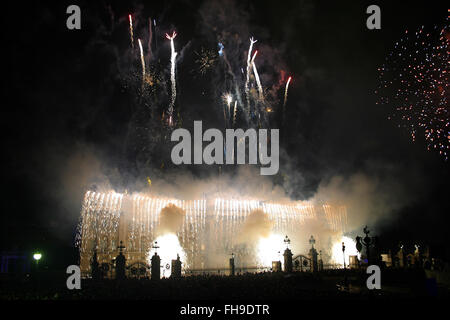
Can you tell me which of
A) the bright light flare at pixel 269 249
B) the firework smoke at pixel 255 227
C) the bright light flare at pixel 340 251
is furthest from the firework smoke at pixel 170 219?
the bright light flare at pixel 340 251

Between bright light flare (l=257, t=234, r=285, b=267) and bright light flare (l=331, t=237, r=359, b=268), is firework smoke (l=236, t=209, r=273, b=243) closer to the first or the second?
bright light flare (l=257, t=234, r=285, b=267)

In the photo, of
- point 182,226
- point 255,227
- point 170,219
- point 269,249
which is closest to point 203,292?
point 170,219

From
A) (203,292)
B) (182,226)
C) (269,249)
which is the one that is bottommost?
(269,249)

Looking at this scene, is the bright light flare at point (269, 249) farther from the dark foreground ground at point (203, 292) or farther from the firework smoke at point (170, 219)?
the dark foreground ground at point (203, 292)

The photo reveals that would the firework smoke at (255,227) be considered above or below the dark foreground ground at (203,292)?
above

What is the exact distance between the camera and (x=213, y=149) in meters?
34.8

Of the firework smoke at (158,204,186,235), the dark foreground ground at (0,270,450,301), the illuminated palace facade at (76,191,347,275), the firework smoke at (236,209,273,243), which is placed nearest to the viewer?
the dark foreground ground at (0,270,450,301)

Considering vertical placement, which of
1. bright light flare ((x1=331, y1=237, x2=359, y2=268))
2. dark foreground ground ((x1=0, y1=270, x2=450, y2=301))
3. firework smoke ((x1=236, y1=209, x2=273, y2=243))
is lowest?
bright light flare ((x1=331, y1=237, x2=359, y2=268))

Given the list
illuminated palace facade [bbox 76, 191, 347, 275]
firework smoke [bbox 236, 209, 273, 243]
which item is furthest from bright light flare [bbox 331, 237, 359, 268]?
firework smoke [bbox 236, 209, 273, 243]

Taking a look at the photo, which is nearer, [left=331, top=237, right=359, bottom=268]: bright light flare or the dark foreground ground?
the dark foreground ground

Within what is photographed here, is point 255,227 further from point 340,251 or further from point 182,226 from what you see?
point 340,251
